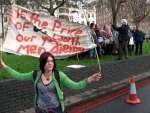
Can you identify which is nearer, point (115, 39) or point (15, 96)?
point (15, 96)

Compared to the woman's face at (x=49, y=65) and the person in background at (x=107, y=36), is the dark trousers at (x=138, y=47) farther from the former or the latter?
the woman's face at (x=49, y=65)

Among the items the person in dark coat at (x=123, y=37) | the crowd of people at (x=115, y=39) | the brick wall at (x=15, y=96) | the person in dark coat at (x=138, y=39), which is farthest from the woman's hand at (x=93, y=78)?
the person in dark coat at (x=138, y=39)

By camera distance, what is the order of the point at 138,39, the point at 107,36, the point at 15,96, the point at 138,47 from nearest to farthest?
the point at 15,96
the point at 107,36
the point at 138,39
the point at 138,47

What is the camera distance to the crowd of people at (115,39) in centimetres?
1784

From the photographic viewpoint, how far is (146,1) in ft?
156

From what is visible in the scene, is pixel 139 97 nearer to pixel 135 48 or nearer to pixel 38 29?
pixel 38 29

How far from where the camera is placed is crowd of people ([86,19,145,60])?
703 inches

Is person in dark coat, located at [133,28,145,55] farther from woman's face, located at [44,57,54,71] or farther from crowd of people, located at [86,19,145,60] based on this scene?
woman's face, located at [44,57,54,71]

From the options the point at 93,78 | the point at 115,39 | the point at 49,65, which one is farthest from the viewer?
the point at 115,39

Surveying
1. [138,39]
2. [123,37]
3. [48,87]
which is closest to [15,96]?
[48,87]

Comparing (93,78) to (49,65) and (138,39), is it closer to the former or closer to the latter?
(49,65)

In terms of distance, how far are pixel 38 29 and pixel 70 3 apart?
20.4 metres

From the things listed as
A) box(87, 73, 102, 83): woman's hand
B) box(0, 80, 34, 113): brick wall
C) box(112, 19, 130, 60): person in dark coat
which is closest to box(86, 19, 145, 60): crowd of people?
box(112, 19, 130, 60): person in dark coat

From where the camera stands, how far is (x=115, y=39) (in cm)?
2008
